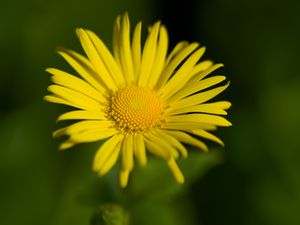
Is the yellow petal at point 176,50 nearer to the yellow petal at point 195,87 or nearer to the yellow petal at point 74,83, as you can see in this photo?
the yellow petal at point 195,87

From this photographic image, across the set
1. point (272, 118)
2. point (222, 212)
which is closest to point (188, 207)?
point (222, 212)

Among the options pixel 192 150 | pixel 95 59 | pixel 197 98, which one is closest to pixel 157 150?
pixel 197 98

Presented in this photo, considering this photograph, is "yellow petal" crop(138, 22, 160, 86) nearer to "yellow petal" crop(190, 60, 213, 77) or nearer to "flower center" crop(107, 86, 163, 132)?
"flower center" crop(107, 86, 163, 132)

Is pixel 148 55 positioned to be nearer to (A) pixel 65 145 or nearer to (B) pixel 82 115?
(B) pixel 82 115

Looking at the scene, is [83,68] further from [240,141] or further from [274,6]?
[274,6]

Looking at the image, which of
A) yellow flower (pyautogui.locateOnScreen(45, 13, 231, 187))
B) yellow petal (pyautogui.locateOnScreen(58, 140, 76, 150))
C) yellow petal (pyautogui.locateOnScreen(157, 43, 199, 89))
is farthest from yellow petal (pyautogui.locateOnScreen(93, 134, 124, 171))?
yellow petal (pyautogui.locateOnScreen(157, 43, 199, 89))
